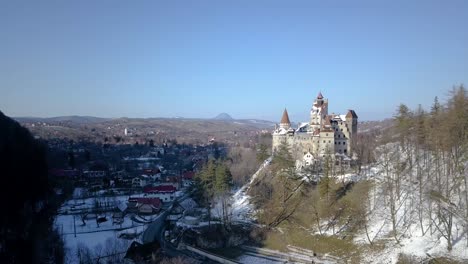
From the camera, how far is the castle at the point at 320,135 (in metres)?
41.7

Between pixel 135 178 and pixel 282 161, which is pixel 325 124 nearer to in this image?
pixel 282 161

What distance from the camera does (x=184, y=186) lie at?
58969mm

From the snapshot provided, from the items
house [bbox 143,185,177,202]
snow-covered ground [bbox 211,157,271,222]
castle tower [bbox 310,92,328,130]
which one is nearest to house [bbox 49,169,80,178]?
house [bbox 143,185,177,202]

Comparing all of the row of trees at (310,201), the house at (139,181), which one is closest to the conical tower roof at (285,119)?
the row of trees at (310,201)

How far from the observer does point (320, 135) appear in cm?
4244

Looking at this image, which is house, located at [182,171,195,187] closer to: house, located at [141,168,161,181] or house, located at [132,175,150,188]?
house, located at [141,168,161,181]

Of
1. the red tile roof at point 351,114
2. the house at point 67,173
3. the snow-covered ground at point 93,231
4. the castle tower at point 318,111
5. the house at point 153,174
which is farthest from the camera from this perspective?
the house at point 153,174

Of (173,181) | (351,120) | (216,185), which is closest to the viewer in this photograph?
(216,185)

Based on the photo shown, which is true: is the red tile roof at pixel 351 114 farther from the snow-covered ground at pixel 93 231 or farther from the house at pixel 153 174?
the house at pixel 153 174

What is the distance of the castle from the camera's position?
4172cm

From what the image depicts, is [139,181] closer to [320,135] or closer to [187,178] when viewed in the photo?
[187,178]

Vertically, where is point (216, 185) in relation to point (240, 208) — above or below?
above

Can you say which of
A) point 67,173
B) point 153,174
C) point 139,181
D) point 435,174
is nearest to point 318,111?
point 435,174

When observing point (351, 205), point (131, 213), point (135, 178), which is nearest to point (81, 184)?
point (135, 178)
